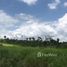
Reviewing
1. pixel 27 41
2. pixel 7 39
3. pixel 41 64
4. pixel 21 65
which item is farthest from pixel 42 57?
pixel 7 39

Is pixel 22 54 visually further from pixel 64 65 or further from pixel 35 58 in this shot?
pixel 64 65

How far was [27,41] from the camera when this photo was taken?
465 ft

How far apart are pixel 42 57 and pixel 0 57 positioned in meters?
9.42

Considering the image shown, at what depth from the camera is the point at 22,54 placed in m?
42.5

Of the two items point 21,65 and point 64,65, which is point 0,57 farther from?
point 64,65

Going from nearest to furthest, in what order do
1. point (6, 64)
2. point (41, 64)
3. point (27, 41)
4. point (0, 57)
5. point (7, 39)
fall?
point (41, 64) → point (6, 64) → point (0, 57) → point (27, 41) → point (7, 39)

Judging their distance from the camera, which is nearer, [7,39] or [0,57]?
[0,57]

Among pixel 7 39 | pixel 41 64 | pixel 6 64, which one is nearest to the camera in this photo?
pixel 41 64

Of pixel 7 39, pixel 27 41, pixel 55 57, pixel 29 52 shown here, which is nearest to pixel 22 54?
pixel 29 52

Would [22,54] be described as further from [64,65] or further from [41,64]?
[64,65]

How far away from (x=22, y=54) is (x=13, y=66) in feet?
13.0

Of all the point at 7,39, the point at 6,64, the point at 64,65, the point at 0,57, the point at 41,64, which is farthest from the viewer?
the point at 7,39

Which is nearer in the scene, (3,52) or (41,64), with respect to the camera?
(41,64)

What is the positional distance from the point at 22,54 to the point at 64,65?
10297mm
